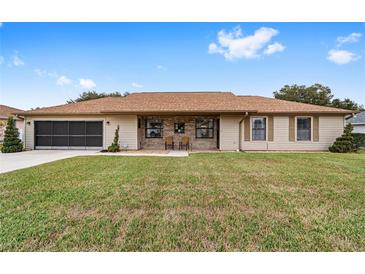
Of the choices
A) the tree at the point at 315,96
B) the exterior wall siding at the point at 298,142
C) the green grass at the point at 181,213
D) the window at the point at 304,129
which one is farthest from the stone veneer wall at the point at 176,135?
the tree at the point at 315,96

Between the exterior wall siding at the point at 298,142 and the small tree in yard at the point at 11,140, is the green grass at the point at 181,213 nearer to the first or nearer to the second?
the exterior wall siding at the point at 298,142

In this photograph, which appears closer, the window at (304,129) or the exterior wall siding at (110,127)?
the window at (304,129)

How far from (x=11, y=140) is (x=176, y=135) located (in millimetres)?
10426

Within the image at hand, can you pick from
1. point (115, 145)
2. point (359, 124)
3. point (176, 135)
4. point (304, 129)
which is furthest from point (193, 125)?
point (359, 124)

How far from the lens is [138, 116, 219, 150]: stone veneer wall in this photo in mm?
13469

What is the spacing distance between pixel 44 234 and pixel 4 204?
5.78 feet

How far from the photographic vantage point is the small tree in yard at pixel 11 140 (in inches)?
450

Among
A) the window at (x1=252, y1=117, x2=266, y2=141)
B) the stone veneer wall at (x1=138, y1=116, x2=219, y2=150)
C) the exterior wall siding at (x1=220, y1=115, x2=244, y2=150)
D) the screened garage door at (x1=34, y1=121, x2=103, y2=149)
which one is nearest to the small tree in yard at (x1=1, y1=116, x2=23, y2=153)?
the screened garage door at (x1=34, y1=121, x2=103, y2=149)

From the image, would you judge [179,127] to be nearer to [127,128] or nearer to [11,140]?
[127,128]

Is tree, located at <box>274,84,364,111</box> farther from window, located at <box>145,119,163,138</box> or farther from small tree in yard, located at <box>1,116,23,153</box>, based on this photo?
small tree in yard, located at <box>1,116,23,153</box>

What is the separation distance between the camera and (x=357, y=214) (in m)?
3.10

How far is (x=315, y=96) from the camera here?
1207 inches

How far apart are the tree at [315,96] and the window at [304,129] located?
21634mm
